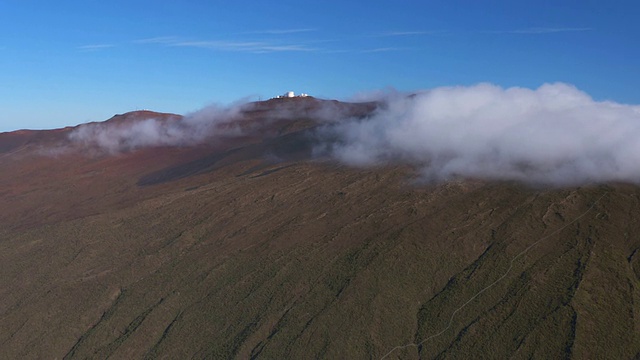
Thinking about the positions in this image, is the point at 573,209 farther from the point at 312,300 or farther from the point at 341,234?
the point at 312,300

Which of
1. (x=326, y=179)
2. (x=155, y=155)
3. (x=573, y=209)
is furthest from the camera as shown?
(x=155, y=155)

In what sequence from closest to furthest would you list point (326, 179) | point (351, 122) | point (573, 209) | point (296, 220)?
1. point (573, 209)
2. point (296, 220)
3. point (326, 179)
4. point (351, 122)

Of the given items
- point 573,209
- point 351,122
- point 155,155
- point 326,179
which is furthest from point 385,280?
point 155,155

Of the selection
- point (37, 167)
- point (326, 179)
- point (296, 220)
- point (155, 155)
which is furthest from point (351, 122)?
point (37, 167)

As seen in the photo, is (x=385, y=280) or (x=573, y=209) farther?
(x=573, y=209)

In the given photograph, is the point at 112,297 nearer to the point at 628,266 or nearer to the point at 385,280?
the point at 385,280

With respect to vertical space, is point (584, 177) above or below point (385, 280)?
above
